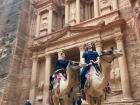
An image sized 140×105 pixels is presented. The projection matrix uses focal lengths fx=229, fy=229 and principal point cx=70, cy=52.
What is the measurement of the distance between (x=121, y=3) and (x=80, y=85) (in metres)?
8.69

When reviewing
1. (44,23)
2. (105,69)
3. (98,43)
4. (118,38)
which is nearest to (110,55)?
(105,69)

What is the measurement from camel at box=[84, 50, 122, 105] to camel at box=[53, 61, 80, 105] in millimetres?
484

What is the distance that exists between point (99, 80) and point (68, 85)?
0.94m

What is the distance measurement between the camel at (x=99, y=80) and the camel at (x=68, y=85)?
1.59 ft

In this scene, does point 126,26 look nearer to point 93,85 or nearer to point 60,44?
point 60,44

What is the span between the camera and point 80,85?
249 inches

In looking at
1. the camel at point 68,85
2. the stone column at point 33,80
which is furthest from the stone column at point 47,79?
the camel at point 68,85

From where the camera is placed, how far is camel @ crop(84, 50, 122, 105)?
223 inches

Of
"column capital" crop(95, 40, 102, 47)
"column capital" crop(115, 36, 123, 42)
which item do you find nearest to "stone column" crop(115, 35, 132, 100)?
"column capital" crop(115, 36, 123, 42)

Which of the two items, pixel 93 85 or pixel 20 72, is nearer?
pixel 93 85

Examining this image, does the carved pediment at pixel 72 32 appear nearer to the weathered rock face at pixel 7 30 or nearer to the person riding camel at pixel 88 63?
the weathered rock face at pixel 7 30

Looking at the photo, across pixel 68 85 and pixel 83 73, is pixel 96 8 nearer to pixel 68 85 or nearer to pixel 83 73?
pixel 83 73

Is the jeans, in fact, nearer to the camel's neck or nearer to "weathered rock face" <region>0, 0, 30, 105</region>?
the camel's neck

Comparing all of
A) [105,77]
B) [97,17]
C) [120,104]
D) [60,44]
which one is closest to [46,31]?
[60,44]
